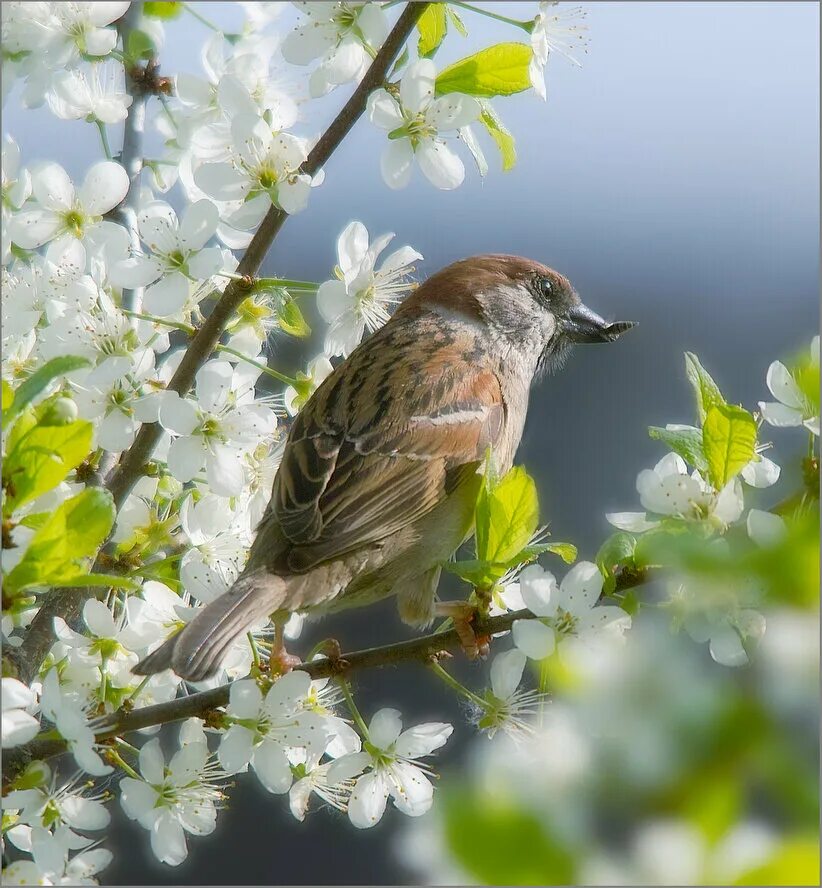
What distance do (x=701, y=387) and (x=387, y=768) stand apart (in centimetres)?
65

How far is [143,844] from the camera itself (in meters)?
2.04

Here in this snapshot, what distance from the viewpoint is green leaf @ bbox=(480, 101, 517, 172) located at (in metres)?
1.51

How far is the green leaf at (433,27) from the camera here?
1469 mm

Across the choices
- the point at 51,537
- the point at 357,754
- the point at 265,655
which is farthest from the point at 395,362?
the point at 51,537

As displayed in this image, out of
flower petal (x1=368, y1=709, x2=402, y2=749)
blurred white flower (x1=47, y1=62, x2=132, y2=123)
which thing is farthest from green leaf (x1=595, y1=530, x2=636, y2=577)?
blurred white flower (x1=47, y1=62, x2=132, y2=123)

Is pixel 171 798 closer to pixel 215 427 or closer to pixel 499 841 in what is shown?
pixel 215 427

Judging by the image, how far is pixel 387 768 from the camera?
1.43 m

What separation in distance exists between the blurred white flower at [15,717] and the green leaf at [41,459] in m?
0.20

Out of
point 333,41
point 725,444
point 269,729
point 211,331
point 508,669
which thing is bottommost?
Answer: point 508,669

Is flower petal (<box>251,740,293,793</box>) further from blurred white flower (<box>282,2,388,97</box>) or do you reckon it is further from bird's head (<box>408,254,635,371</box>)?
bird's head (<box>408,254,635,371</box>)

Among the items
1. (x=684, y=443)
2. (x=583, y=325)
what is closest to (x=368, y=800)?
(x=684, y=443)

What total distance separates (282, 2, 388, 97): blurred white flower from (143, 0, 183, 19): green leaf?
0.36 m

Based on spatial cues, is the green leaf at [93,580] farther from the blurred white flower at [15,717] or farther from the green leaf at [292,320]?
the green leaf at [292,320]

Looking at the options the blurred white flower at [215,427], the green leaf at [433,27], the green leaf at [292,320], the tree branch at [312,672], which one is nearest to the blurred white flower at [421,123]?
the green leaf at [433,27]
